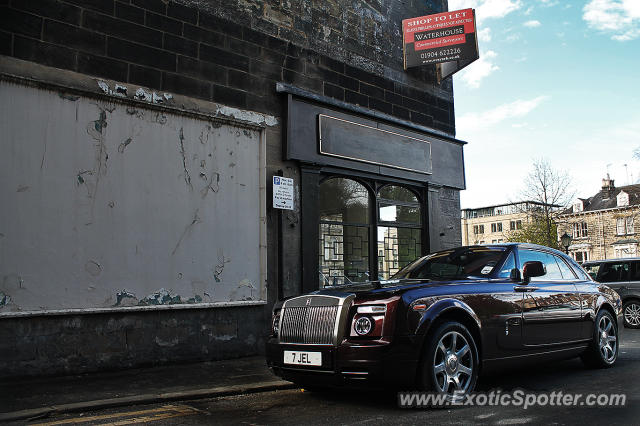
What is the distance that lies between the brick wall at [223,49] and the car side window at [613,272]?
5629 mm

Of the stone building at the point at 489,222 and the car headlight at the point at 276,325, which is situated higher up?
the stone building at the point at 489,222

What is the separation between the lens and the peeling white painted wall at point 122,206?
6.94 m

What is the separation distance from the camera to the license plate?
5031 millimetres

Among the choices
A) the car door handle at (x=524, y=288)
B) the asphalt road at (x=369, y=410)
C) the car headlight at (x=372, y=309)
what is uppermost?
the car door handle at (x=524, y=288)

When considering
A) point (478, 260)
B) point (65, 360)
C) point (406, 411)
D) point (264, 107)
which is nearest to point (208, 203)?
point (264, 107)

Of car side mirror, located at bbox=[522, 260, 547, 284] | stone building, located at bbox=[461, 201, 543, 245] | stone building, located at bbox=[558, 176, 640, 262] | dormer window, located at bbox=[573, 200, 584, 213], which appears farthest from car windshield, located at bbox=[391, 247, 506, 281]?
stone building, located at bbox=[461, 201, 543, 245]

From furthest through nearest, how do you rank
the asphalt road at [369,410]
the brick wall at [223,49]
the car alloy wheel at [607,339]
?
the brick wall at [223,49] < the car alloy wheel at [607,339] < the asphalt road at [369,410]

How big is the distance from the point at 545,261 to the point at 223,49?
5976mm

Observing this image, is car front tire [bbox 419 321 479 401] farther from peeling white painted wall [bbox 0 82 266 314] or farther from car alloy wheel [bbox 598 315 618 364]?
peeling white painted wall [bbox 0 82 266 314]

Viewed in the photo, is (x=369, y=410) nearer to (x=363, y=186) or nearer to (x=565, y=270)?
(x=565, y=270)

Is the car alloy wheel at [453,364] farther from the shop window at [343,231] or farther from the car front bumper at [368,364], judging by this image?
the shop window at [343,231]

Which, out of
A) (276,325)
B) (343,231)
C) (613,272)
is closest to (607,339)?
(276,325)

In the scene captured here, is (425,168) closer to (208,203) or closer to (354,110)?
(354,110)

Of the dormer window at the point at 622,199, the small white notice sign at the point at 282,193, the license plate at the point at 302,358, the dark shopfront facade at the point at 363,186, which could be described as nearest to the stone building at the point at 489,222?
the dormer window at the point at 622,199
